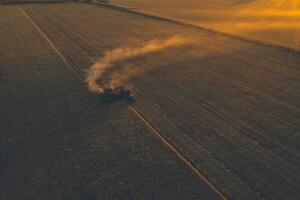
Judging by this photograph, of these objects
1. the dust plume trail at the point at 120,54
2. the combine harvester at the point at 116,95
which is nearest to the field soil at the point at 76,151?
the combine harvester at the point at 116,95

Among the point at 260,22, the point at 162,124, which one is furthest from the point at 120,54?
the point at 260,22

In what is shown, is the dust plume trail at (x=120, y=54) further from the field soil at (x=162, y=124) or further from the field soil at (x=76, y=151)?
the field soil at (x=76, y=151)

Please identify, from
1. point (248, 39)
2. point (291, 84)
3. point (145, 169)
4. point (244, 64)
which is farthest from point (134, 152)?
point (248, 39)

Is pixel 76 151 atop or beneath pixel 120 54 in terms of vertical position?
beneath

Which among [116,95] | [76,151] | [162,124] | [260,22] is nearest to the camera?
[76,151]

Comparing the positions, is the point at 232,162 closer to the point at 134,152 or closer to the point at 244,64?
the point at 134,152

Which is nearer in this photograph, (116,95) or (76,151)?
(76,151)

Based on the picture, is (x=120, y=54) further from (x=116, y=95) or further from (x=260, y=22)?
(x=260, y=22)
